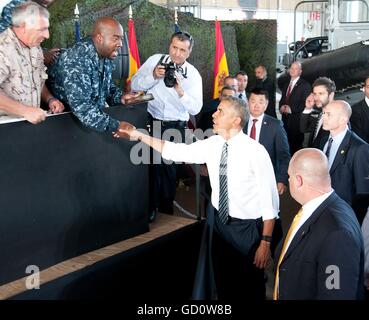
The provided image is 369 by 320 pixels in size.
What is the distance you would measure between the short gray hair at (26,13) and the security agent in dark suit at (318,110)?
2.21 meters

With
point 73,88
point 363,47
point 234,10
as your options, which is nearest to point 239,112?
point 73,88

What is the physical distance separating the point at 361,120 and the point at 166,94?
5.73 ft

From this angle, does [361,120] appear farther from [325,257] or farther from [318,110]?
[325,257]

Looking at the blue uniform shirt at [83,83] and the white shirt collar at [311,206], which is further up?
the blue uniform shirt at [83,83]

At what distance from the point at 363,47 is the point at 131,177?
504 centimetres

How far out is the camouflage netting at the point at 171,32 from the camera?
4.83 m

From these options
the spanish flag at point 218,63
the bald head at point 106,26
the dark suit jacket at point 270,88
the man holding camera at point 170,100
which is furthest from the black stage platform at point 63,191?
the dark suit jacket at point 270,88

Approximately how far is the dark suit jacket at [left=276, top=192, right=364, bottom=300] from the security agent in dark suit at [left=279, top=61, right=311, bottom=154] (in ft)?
12.2

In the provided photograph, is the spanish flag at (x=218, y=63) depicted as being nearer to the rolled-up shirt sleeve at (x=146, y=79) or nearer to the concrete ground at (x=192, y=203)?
the concrete ground at (x=192, y=203)

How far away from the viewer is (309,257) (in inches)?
68.3

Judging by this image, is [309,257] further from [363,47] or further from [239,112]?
[363,47]

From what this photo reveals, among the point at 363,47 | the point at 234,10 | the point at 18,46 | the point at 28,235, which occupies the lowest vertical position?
the point at 28,235

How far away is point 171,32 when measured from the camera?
225 inches

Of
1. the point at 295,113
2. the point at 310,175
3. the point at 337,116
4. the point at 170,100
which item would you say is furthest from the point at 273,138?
the point at 295,113
